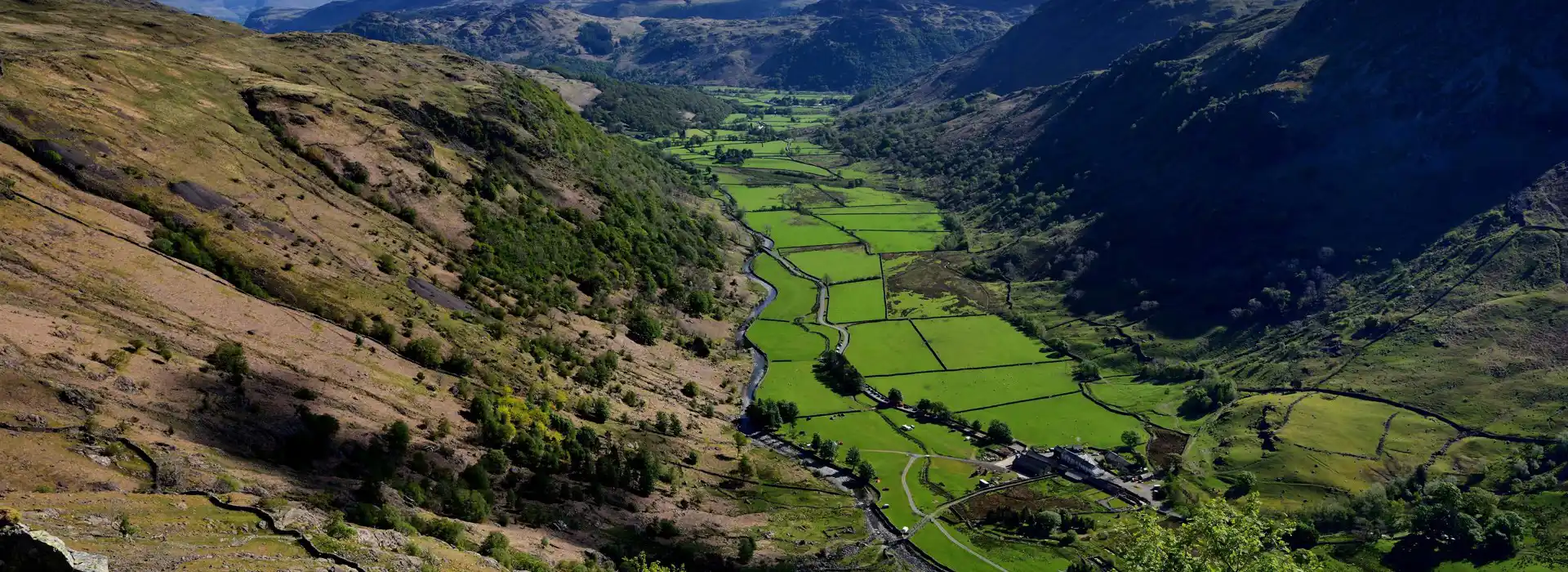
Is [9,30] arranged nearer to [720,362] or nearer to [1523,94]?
[720,362]

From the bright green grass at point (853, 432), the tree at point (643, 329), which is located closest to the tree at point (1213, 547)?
the bright green grass at point (853, 432)

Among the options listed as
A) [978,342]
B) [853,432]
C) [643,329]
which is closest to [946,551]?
[853,432]

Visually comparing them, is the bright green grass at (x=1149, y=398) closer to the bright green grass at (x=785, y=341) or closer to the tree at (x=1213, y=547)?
the bright green grass at (x=785, y=341)

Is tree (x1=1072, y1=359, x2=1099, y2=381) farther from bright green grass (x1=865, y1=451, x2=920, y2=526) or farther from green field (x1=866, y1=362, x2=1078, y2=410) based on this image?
bright green grass (x1=865, y1=451, x2=920, y2=526)

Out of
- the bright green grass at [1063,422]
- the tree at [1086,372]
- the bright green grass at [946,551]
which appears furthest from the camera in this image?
the tree at [1086,372]

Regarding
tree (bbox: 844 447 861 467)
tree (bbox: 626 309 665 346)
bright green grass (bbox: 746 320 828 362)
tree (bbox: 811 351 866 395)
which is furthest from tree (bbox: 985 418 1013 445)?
tree (bbox: 626 309 665 346)

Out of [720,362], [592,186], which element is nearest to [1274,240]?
[720,362]

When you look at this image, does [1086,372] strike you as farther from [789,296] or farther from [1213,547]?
[1213,547]
